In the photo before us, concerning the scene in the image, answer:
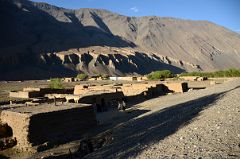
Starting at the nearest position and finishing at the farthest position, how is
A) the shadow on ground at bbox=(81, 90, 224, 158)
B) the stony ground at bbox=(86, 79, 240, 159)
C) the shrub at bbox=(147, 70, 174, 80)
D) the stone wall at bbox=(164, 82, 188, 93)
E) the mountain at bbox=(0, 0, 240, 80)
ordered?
the stony ground at bbox=(86, 79, 240, 159) < the shadow on ground at bbox=(81, 90, 224, 158) < the stone wall at bbox=(164, 82, 188, 93) < the shrub at bbox=(147, 70, 174, 80) < the mountain at bbox=(0, 0, 240, 80)

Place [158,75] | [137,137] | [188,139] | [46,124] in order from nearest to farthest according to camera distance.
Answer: [188,139]
[137,137]
[46,124]
[158,75]

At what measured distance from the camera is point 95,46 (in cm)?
12769

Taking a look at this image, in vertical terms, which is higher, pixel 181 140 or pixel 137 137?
pixel 181 140

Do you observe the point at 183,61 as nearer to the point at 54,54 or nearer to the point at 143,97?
the point at 54,54

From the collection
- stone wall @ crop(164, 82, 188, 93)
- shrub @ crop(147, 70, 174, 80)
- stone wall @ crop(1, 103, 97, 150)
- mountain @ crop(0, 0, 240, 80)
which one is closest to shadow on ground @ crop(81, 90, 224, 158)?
stone wall @ crop(1, 103, 97, 150)

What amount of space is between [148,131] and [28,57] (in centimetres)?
8892

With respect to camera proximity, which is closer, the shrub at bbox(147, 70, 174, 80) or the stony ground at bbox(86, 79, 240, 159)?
the stony ground at bbox(86, 79, 240, 159)

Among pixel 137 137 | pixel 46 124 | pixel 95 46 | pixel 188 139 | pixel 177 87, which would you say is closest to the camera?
pixel 188 139

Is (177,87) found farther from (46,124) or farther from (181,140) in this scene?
(181,140)

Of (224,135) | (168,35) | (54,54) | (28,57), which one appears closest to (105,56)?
(54,54)

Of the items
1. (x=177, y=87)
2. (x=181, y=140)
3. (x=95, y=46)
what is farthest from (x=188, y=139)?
(x=95, y=46)

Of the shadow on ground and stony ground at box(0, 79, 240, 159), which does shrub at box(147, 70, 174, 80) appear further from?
stony ground at box(0, 79, 240, 159)

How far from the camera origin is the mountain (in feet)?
334

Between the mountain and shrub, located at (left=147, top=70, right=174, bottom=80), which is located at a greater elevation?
the mountain
